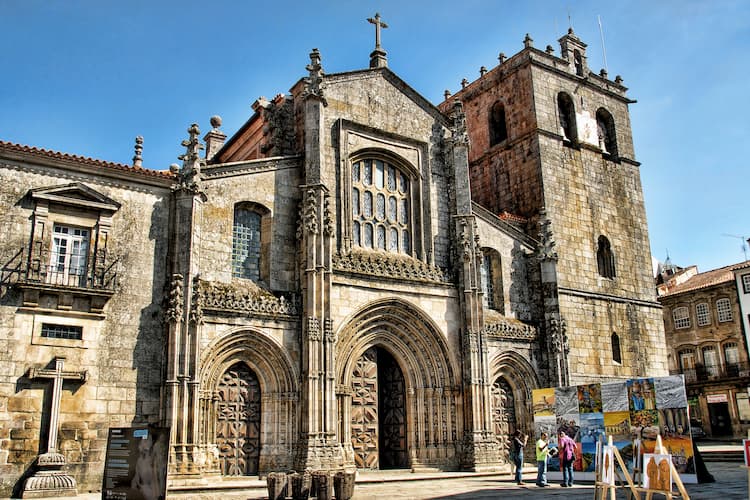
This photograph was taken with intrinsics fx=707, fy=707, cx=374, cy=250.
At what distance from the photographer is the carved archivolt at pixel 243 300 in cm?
1873

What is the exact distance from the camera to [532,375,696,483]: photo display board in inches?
615

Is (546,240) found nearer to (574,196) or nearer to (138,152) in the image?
(574,196)

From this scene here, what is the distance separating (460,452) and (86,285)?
12.1 m

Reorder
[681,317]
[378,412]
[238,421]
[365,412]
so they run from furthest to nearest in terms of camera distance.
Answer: [681,317]
[378,412]
[365,412]
[238,421]

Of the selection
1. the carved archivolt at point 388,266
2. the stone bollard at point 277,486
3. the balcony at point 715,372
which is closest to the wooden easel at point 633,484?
the stone bollard at point 277,486

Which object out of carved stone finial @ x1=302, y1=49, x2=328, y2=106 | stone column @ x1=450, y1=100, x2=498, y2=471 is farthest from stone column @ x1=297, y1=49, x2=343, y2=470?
stone column @ x1=450, y1=100, x2=498, y2=471

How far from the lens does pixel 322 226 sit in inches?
808

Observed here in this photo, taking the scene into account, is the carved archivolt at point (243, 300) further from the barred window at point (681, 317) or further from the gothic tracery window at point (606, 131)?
the barred window at point (681, 317)

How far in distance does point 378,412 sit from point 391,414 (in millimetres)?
505

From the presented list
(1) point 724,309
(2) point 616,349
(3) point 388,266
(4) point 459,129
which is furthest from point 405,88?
(1) point 724,309

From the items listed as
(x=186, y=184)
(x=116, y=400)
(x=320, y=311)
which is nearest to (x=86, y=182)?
(x=186, y=184)

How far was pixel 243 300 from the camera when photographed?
19.3 m

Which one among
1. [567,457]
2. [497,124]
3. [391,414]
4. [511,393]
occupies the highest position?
[497,124]

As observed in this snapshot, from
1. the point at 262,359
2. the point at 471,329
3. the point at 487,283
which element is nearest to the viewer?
the point at 262,359
